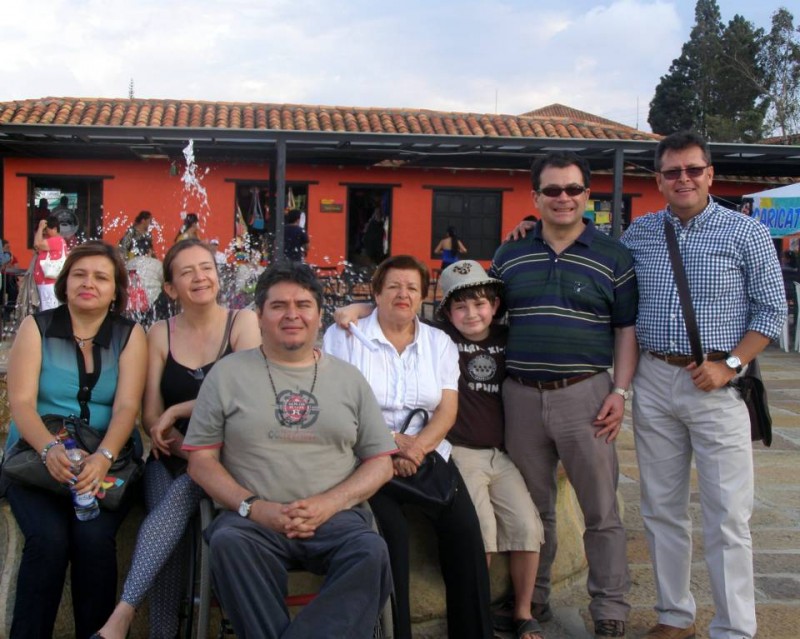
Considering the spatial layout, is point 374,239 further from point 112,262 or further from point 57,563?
point 57,563

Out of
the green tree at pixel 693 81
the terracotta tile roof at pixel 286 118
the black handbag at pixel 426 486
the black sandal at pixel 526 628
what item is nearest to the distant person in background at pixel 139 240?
the terracotta tile roof at pixel 286 118

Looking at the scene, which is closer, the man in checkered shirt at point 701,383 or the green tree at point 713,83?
the man in checkered shirt at point 701,383

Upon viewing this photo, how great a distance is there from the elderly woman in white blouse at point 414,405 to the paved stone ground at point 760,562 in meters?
0.37

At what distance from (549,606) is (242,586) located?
148cm

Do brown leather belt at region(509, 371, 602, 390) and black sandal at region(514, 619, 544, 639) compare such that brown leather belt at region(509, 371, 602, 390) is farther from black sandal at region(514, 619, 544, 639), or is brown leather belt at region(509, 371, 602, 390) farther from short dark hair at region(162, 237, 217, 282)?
short dark hair at region(162, 237, 217, 282)

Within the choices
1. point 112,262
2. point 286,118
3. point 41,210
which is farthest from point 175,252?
point 41,210

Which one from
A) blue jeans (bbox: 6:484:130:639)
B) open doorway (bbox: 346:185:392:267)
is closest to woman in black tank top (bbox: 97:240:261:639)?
blue jeans (bbox: 6:484:130:639)

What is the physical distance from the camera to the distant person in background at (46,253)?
9945 mm

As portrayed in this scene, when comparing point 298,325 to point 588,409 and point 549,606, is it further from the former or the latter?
point 549,606

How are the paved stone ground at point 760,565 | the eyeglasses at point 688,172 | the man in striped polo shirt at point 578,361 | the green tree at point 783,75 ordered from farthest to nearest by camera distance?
1. the green tree at point 783,75
2. the paved stone ground at point 760,565
3. the man in striped polo shirt at point 578,361
4. the eyeglasses at point 688,172

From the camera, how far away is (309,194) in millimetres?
18578

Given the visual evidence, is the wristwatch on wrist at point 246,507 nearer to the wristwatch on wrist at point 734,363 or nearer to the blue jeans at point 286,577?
the blue jeans at point 286,577

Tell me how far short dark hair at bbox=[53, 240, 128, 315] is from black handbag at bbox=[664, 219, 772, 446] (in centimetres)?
211

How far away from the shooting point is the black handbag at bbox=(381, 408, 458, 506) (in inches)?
123
